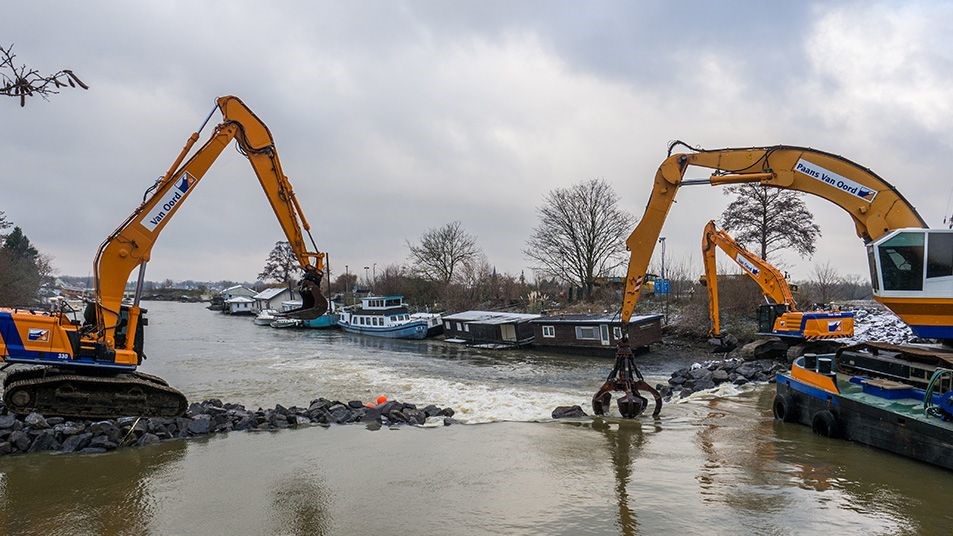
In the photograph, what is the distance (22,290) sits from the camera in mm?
45906

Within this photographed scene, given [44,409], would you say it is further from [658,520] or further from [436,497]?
[658,520]

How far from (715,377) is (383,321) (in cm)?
3250

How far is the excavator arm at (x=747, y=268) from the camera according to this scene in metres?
24.5

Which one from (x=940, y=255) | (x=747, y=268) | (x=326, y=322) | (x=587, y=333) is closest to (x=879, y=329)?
(x=747, y=268)

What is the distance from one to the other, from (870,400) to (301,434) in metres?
10.6

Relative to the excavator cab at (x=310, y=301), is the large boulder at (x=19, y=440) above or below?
below

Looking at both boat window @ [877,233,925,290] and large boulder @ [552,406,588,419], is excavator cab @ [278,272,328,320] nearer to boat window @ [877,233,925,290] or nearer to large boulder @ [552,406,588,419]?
large boulder @ [552,406,588,419]

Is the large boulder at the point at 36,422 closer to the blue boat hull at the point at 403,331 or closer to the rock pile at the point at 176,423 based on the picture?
the rock pile at the point at 176,423

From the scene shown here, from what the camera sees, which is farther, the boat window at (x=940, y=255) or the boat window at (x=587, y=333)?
the boat window at (x=587, y=333)

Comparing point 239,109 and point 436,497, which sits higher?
point 239,109

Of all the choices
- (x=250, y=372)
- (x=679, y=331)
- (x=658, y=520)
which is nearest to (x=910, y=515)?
(x=658, y=520)

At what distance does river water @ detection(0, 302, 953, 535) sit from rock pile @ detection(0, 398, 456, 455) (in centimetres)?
37

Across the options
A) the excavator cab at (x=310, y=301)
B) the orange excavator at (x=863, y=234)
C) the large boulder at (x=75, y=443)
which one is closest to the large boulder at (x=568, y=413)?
the orange excavator at (x=863, y=234)

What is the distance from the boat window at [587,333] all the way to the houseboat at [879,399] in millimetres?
19155
